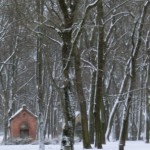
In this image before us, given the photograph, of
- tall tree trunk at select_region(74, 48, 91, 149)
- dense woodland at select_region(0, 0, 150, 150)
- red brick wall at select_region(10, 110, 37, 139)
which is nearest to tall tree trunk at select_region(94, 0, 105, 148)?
dense woodland at select_region(0, 0, 150, 150)

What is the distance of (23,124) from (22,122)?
10.4 inches

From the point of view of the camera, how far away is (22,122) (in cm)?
5153

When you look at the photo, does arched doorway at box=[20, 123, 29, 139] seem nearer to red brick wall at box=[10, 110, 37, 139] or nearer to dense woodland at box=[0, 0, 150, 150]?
red brick wall at box=[10, 110, 37, 139]

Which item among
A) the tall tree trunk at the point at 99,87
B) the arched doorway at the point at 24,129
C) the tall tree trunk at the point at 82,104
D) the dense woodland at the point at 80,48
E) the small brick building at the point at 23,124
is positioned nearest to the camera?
the dense woodland at the point at 80,48

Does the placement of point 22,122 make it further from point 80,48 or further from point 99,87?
point 99,87

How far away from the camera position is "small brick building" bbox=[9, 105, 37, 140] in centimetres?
5109

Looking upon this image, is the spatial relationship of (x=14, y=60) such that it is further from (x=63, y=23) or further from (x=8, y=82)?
(x=63, y=23)

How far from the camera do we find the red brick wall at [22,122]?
51194 mm

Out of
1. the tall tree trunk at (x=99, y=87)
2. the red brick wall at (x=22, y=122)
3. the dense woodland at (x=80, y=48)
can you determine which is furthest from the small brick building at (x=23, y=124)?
the tall tree trunk at (x=99, y=87)

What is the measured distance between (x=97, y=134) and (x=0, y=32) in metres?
15.1

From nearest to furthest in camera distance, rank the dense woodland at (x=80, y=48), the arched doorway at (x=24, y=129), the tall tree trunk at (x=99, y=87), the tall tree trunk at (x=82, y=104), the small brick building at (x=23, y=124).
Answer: the dense woodland at (x=80, y=48) → the tall tree trunk at (x=82, y=104) → the tall tree trunk at (x=99, y=87) → the small brick building at (x=23, y=124) → the arched doorway at (x=24, y=129)

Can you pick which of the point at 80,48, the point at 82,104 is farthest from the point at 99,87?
the point at 80,48

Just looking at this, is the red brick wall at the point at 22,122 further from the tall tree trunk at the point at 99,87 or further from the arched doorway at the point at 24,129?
the tall tree trunk at the point at 99,87

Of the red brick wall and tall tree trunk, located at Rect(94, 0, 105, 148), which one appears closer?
tall tree trunk, located at Rect(94, 0, 105, 148)
